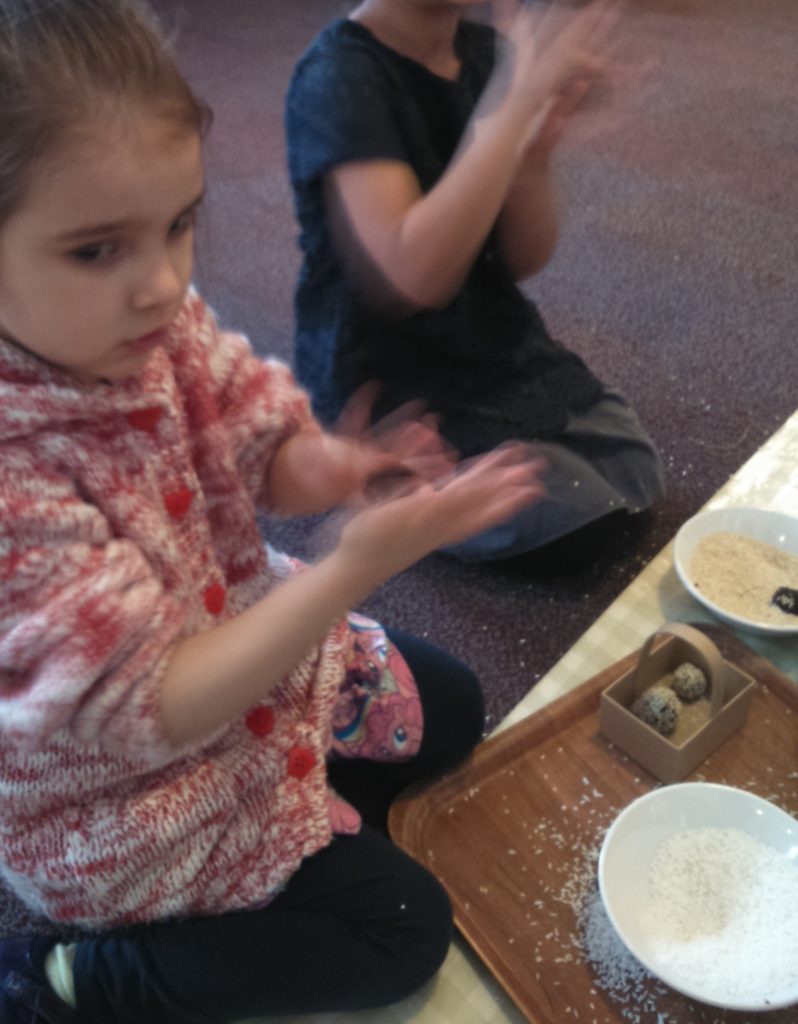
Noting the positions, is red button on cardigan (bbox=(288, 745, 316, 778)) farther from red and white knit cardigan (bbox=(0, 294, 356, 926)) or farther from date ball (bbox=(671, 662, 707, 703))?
date ball (bbox=(671, 662, 707, 703))

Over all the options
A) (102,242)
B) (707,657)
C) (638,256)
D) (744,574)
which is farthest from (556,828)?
(638,256)

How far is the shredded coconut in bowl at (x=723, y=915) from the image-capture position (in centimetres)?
68

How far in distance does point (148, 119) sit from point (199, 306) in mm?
200

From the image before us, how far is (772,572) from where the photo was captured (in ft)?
3.18

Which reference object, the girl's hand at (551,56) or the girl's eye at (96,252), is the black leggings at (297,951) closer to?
the girl's eye at (96,252)

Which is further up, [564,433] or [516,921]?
[564,433]

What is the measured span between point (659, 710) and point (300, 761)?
313mm

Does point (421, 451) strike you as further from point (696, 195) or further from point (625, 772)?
point (696, 195)

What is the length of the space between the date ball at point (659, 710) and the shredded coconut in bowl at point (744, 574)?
0.47 ft

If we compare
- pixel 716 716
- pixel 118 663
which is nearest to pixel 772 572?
pixel 716 716

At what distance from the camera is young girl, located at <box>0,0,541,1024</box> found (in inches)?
19.6

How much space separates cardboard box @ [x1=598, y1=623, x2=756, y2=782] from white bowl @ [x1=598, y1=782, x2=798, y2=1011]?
0.03m

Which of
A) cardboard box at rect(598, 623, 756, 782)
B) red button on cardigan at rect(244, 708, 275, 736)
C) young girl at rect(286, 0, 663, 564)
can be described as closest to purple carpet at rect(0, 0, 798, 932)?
young girl at rect(286, 0, 663, 564)

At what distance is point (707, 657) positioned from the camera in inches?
32.0
